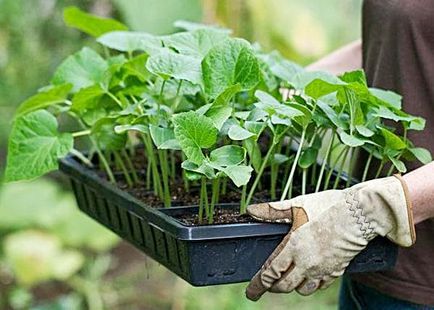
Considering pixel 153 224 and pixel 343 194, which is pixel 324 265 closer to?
pixel 343 194

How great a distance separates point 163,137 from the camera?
1.20 m

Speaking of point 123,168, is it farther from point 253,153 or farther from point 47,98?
point 253,153

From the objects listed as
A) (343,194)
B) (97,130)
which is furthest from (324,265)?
(97,130)

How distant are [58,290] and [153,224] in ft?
6.67

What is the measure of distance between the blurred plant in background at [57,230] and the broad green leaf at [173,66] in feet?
4.34

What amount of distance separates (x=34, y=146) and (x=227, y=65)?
0.33 meters

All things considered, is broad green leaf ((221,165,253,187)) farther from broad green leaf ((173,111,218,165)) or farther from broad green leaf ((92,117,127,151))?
broad green leaf ((92,117,127,151))

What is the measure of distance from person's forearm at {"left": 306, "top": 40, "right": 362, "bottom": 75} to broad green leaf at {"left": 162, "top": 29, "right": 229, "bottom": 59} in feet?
1.17

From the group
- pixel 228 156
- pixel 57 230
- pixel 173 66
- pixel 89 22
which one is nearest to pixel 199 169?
pixel 228 156

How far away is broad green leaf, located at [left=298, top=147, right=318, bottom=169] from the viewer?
1272 millimetres

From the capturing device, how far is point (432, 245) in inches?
54.5

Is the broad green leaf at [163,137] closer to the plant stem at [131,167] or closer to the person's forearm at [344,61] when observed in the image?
the plant stem at [131,167]

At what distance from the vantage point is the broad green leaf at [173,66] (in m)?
1.19

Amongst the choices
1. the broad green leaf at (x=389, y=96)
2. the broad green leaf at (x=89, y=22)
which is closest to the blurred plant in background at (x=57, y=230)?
the broad green leaf at (x=89, y=22)
